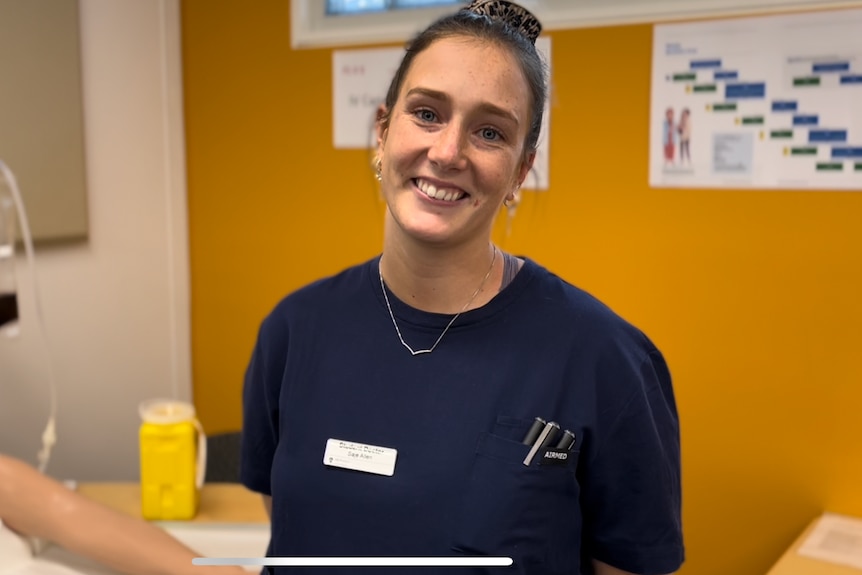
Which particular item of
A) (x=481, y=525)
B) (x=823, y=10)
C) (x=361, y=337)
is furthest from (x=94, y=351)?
(x=823, y=10)

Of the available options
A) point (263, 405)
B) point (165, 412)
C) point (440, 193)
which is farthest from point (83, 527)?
point (440, 193)

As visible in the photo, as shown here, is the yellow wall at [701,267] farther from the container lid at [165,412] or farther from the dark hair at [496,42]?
the dark hair at [496,42]

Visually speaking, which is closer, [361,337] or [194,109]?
[361,337]

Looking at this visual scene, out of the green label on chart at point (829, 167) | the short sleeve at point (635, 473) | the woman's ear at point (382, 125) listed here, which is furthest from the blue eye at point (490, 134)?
the green label on chart at point (829, 167)

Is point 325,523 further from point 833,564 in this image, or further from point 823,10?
point 823,10

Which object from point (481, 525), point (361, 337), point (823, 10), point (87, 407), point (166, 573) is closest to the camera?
point (481, 525)

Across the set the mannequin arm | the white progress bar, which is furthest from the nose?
the mannequin arm

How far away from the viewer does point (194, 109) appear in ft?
8.45

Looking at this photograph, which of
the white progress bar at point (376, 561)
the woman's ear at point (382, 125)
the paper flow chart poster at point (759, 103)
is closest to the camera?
the white progress bar at point (376, 561)

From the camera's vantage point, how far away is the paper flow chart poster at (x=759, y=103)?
1.69m

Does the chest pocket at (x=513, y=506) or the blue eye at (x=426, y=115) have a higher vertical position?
the blue eye at (x=426, y=115)

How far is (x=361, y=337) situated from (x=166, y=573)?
0.67m

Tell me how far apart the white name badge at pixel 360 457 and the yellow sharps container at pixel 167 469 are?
2.66ft

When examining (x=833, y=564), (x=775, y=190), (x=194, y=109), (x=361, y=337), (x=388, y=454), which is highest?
(x=194, y=109)
